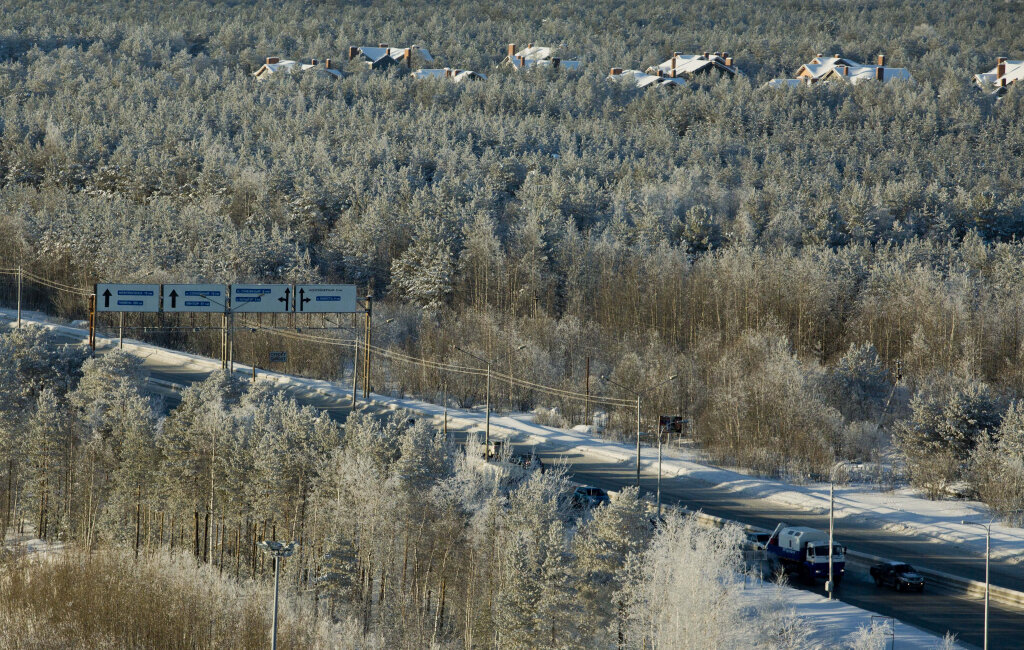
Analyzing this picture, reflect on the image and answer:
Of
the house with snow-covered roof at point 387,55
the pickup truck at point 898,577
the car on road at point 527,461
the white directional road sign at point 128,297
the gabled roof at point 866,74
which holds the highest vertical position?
the house with snow-covered roof at point 387,55

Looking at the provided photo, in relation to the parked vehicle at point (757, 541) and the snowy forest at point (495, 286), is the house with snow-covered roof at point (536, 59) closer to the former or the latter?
the snowy forest at point (495, 286)

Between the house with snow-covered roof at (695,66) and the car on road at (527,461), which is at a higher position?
the house with snow-covered roof at (695,66)

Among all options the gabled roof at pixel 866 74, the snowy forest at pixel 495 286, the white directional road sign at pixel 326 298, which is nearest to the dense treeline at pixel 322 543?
the snowy forest at pixel 495 286

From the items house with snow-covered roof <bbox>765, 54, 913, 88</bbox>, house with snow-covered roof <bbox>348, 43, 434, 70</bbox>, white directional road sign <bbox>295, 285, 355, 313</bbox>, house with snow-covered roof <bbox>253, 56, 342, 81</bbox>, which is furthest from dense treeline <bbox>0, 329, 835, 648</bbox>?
house with snow-covered roof <bbox>348, 43, 434, 70</bbox>

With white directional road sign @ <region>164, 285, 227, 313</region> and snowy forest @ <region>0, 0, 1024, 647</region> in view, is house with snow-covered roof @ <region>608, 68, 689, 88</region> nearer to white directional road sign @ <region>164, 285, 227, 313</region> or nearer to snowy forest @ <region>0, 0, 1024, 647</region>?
snowy forest @ <region>0, 0, 1024, 647</region>

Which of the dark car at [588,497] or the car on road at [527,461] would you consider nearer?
the dark car at [588,497]

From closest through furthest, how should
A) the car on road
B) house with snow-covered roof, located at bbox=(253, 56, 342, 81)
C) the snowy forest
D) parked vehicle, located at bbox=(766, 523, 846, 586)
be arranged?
parked vehicle, located at bbox=(766, 523, 846, 586), the snowy forest, the car on road, house with snow-covered roof, located at bbox=(253, 56, 342, 81)

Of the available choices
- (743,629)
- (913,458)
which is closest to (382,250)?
(913,458)
